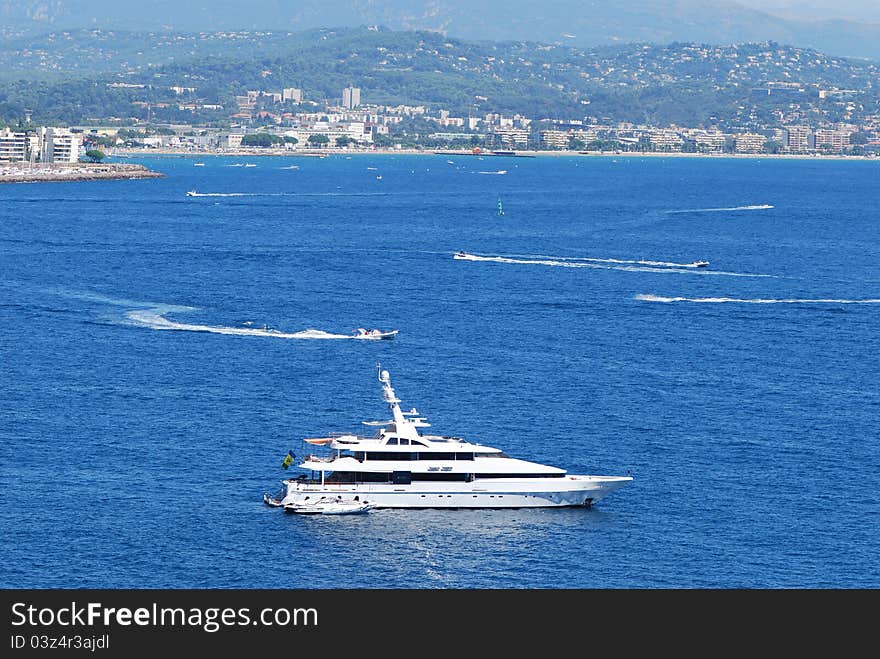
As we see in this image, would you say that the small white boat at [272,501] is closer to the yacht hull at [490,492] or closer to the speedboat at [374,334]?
the yacht hull at [490,492]

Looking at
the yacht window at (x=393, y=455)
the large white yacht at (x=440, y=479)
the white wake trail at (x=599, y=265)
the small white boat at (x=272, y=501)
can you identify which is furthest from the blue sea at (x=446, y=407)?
the yacht window at (x=393, y=455)

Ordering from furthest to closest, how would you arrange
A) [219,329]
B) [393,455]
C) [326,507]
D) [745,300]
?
[745,300] < [219,329] < [393,455] < [326,507]

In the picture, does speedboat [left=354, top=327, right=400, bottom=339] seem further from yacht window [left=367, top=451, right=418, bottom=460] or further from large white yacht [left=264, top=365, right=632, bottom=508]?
yacht window [left=367, top=451, right=418, bottom=460]

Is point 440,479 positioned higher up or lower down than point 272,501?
higher up

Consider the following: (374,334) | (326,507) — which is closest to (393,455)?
(326,507)

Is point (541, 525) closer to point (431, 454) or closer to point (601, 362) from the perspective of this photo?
point (431, 454)

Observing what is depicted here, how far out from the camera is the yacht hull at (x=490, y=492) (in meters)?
57.4

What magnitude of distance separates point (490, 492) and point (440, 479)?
1818 millimetres

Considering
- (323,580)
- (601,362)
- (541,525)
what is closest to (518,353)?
(601,362)

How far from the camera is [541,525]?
56.1 meters

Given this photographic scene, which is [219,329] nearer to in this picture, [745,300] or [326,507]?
[745,300]

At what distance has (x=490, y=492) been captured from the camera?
5781 cm

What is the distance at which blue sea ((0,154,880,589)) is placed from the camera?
5153 cm

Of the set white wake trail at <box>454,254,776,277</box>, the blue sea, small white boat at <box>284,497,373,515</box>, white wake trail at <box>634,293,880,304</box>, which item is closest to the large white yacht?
small white boat at <box>284,497,373,515</box>
